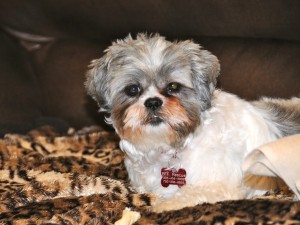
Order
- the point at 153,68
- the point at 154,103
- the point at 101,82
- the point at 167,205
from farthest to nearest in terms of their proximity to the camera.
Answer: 1. the point at 101,82
2. the point at 153,68
3. the point at 154,103
4. the point at 167,205

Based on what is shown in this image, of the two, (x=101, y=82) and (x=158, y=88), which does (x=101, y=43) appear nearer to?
(x=101, y=82)

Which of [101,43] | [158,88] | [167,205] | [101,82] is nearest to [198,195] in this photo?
[167,205]

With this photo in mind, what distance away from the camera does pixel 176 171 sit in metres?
3.42

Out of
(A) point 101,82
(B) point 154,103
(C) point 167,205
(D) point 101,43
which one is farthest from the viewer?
(D) point 101,43

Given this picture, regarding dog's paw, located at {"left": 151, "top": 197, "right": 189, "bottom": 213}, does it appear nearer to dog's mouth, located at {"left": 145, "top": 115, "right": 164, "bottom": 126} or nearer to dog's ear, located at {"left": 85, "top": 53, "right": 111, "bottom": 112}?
dog's mouth, located at {"left": 145, "top": 115, "right": 164, "bottom": 126}

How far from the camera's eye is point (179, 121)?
10.6 ft

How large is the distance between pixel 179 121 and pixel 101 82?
1.90ft

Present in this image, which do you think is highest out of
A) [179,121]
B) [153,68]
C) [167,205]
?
[153,68]

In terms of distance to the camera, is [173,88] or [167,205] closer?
[167,205]

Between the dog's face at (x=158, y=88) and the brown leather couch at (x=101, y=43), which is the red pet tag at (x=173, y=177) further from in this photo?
the brown leather couch at (x=101, y=43)

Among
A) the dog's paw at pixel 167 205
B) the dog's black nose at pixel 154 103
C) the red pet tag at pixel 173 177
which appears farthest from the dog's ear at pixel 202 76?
the dog's paw at pixel 167 205

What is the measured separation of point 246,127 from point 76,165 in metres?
1.21

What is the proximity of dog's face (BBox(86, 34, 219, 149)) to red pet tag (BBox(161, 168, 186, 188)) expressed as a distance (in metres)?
0.17

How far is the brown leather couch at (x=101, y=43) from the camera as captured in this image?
4109 millimetres
